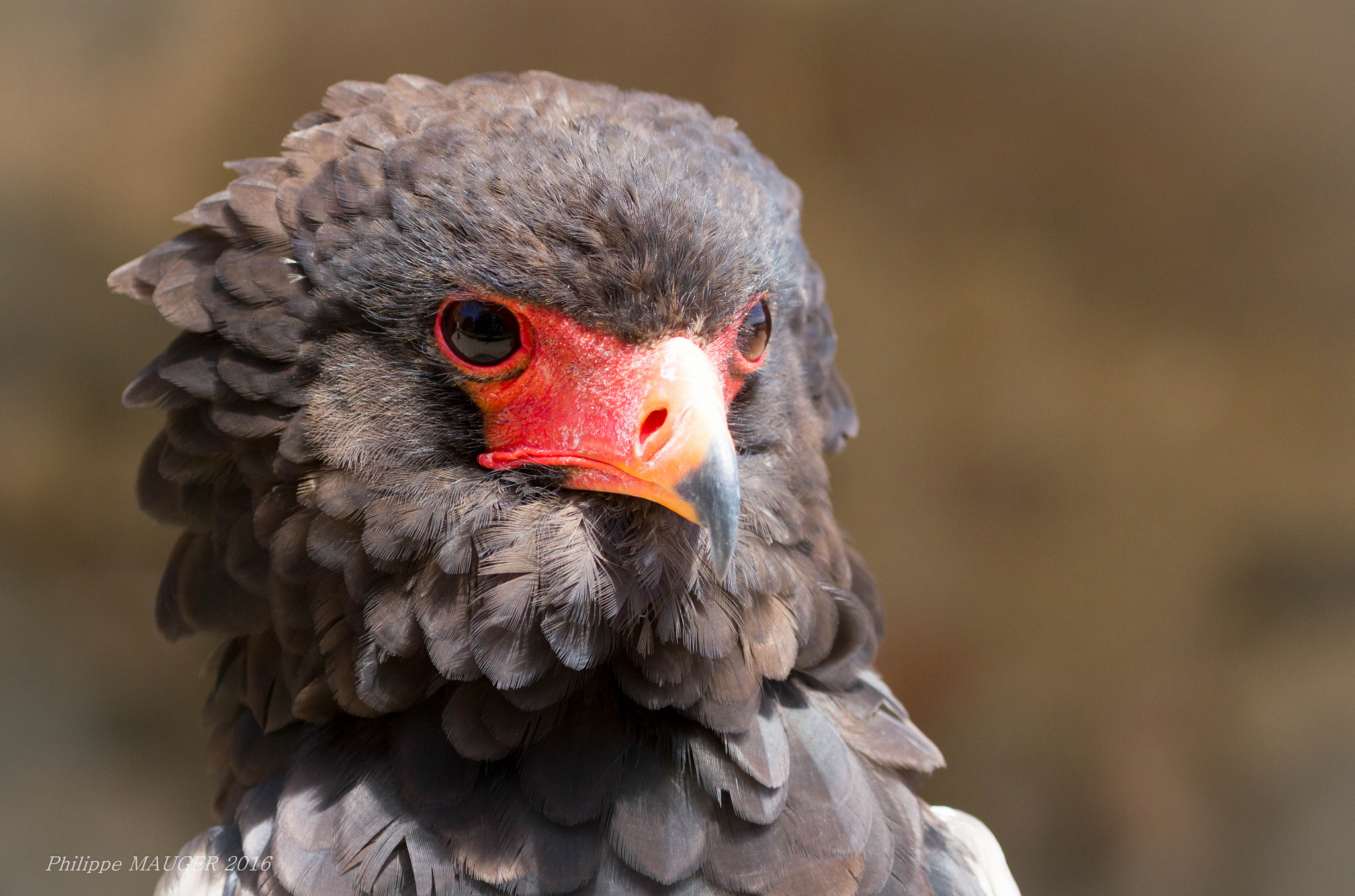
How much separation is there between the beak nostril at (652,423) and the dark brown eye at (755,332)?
309 mm

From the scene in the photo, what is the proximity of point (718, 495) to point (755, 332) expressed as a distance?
475 millimetres

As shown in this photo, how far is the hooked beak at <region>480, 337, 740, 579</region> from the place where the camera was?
150 cm

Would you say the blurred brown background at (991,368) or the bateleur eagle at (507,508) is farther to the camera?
the blurred brown background at (991,368)

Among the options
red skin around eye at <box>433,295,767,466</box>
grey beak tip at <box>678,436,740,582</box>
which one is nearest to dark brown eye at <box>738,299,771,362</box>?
red skin around eye at <box>433,295,767,466</box>

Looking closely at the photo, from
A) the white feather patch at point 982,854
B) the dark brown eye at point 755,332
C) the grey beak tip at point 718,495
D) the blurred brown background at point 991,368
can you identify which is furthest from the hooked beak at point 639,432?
the blurred brown background at point 991,368

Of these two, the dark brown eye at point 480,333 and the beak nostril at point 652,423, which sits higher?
the dark brown eye at point 480,333

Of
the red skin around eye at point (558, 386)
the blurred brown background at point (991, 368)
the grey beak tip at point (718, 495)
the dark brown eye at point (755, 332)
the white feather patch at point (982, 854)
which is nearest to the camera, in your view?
the grey beak tip at point (718, 495)

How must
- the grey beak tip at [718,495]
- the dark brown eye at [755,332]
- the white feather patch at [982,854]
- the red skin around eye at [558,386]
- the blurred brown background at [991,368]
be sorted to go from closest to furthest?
the grey beak tip at [718,495] → the red skin around eye at [558,386] → the dark brown eye at [755,332] → the white feather patch at [982,854] → the blurred brown background at [991,368]

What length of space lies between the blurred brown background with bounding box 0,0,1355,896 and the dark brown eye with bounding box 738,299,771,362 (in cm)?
236

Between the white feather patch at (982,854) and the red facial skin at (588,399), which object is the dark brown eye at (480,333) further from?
the white feather patch at (982,854)

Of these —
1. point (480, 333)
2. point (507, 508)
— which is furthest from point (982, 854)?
point (480, 333)

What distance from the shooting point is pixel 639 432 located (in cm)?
158

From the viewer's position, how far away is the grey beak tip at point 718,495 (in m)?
1.48

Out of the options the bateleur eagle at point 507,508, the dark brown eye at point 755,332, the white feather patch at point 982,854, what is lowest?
the white feather patch at point 982,854
